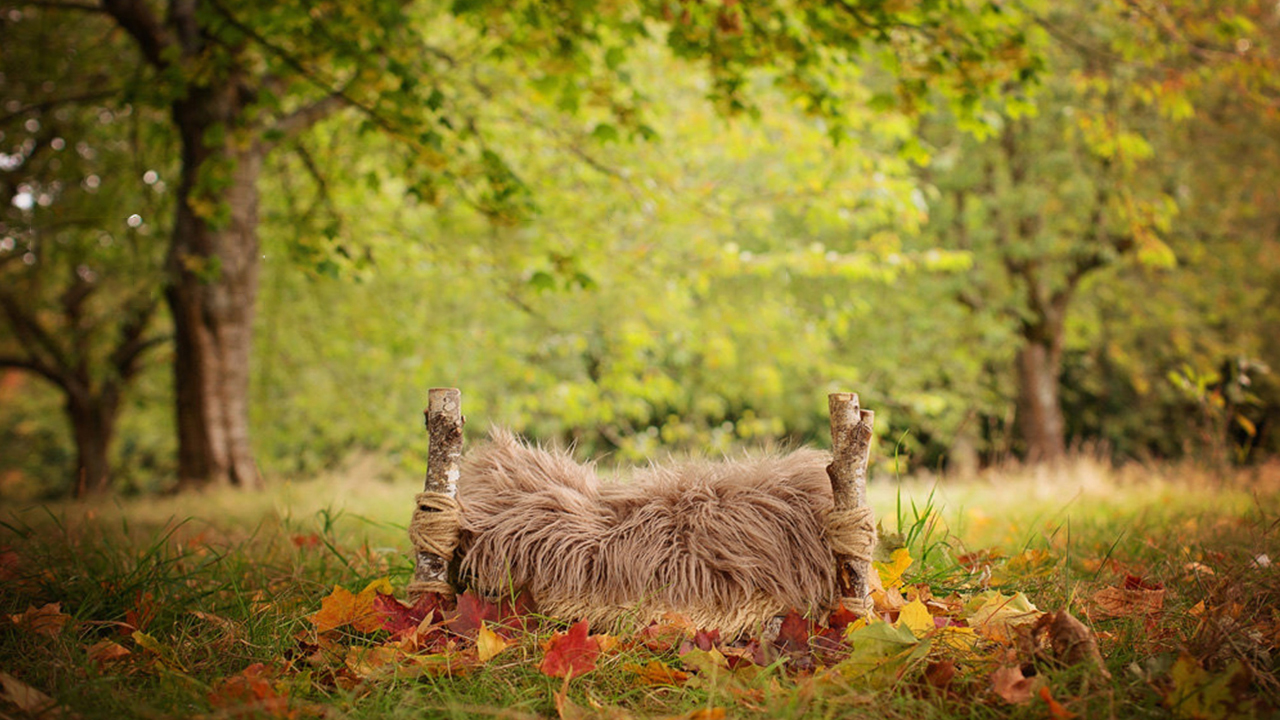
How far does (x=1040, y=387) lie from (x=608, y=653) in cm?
1074

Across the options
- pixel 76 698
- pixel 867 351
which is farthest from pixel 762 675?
pixel 867 351

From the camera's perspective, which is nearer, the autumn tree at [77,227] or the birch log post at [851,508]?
the birch log post at [851,508]

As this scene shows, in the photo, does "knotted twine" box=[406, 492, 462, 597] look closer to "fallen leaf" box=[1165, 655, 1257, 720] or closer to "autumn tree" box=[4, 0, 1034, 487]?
"fallen leaf" box=[1165, 655, 1257, 720]

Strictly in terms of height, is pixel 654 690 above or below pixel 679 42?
below

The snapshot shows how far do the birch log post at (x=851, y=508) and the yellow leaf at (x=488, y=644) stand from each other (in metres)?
0.76

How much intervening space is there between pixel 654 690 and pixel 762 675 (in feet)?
0.73

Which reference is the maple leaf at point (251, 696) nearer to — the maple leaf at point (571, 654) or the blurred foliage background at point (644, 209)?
the maple leaf at point (571, 654)

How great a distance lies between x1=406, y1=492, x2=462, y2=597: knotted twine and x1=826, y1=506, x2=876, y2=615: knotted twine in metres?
0.88

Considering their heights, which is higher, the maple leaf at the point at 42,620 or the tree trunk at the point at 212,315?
the tree trunk at the point at 212,315

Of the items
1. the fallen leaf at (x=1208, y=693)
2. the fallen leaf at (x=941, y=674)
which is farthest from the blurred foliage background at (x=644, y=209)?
the fallen leaf at (x=1208, y=693)

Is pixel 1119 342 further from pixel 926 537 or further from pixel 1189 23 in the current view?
pixel 926 537

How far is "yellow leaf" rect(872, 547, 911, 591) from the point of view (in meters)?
1.83

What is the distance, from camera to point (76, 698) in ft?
4.45

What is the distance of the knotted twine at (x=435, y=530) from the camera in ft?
5.68
